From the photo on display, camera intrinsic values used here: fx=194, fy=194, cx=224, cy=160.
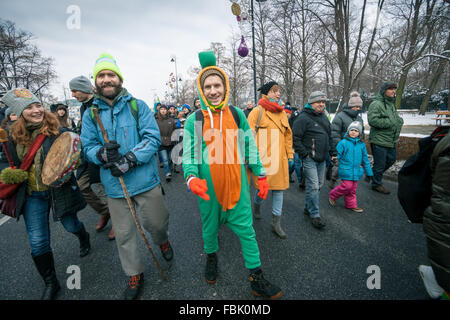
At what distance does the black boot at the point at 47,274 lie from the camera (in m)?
1.90

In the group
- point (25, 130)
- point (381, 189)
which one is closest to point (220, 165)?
point (25, 130)

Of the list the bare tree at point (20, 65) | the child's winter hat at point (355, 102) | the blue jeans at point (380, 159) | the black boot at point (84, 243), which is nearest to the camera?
the black boot at point (84, 243)

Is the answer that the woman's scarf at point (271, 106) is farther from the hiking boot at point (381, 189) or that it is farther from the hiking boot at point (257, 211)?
the hiking boot at point (381, 189)

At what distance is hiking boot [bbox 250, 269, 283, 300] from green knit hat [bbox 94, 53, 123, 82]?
234 centimetres

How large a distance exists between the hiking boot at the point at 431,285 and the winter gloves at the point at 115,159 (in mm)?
2651

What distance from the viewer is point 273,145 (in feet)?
9.01

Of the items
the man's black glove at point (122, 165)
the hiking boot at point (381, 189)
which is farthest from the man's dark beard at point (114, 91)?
the hiking boot at point (381, 189)

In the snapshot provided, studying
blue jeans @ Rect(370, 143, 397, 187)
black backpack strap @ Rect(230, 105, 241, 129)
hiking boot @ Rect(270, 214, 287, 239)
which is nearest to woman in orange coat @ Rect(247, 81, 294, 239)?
hiking boot @ Rect(270, 214, 287, 239)

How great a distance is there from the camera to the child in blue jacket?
3.31 metres

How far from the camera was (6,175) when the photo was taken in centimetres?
175

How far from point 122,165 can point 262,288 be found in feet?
5.48

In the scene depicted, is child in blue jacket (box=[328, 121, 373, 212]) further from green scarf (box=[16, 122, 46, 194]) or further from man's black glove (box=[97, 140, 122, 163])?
green scarf (box=[16, 122, 46, 194])
